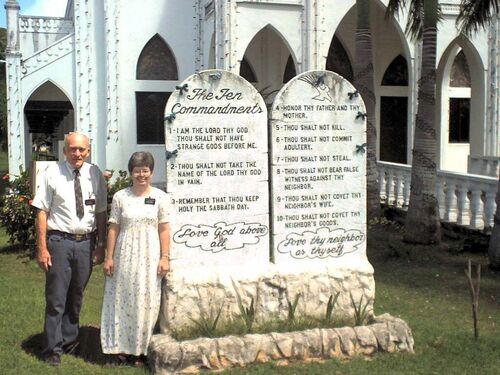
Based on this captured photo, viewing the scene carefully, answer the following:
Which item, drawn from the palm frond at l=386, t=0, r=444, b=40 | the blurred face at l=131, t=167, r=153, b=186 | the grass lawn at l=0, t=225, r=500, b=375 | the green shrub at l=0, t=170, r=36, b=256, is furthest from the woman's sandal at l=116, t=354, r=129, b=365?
the palm frond at l=386, t=0, r=444, b=40

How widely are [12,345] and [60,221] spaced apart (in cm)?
147

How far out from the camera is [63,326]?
17.8ft

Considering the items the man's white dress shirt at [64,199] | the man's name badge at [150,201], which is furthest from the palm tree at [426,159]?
the man's white dress shirt at [64,199]

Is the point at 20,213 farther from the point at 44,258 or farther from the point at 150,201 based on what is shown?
the point at 150,201

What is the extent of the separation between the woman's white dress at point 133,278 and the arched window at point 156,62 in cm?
1597

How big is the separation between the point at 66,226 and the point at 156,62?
1619 cm

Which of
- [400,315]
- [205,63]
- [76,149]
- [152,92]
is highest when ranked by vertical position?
[205,63]

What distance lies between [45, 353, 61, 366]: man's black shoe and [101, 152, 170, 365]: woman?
0.41m

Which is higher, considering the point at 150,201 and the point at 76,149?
the point at 76,149

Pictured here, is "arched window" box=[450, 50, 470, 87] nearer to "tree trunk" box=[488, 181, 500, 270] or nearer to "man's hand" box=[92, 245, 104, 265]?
"tree trunk" box=[488, 181, 500, 270]

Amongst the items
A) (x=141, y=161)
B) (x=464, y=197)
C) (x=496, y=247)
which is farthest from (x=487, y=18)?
(x=141, y=161)

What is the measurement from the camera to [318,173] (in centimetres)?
589

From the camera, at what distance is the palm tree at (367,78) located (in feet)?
41.3

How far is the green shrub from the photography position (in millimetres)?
10156
